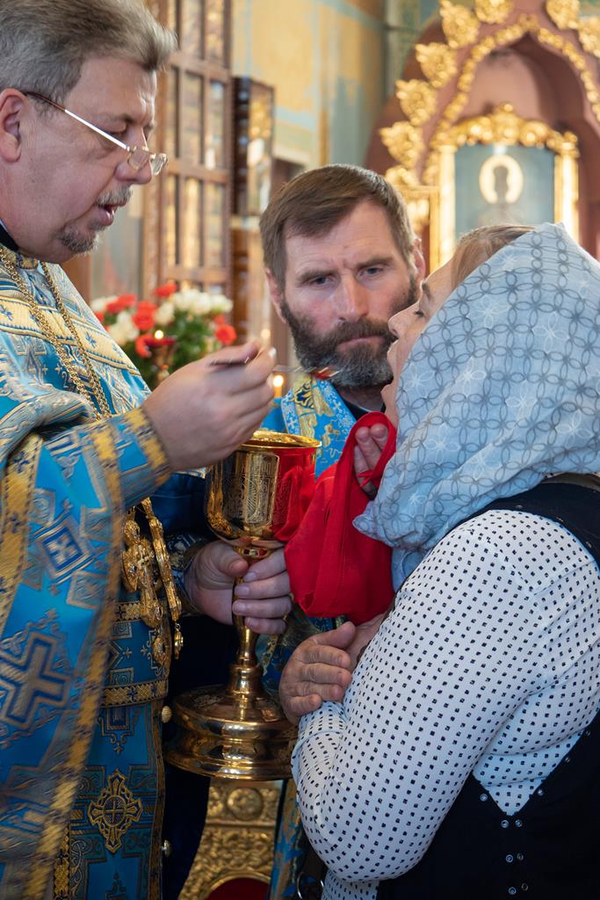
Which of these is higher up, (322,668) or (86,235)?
(86,235)

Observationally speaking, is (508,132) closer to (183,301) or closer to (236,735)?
(183,301)

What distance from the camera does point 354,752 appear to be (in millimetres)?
1492

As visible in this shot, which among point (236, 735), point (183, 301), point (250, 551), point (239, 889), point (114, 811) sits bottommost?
point (239, 889)

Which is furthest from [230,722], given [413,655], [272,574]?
[413,655]

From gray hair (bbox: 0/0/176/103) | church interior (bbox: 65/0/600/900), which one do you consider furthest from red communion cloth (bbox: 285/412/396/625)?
church interior (bbox: 65/0/600/900)

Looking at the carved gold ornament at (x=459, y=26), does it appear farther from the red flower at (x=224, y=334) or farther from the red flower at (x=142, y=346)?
the red flower at (x=142, y=346)

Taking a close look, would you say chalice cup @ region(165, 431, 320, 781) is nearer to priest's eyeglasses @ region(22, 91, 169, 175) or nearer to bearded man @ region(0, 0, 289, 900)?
bearded man @ region(0, 0, 289, 900)

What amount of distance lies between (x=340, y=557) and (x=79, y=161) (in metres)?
0.77

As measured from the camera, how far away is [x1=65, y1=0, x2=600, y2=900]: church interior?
233 inches

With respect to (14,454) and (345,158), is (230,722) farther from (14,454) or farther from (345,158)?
(345,158)

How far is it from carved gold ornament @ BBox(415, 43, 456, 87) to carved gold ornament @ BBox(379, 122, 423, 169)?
15.3 inches

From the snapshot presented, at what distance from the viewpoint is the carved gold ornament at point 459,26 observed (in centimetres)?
807

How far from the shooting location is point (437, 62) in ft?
26.8

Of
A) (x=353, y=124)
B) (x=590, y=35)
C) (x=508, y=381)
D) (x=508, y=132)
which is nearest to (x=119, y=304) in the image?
(x=508, y=381)
